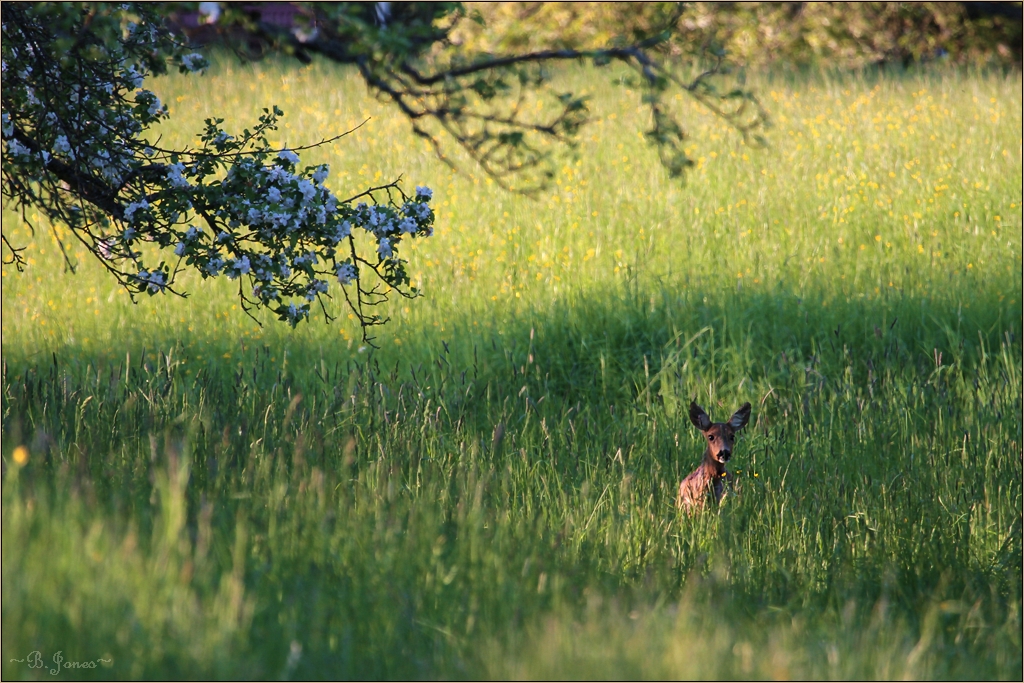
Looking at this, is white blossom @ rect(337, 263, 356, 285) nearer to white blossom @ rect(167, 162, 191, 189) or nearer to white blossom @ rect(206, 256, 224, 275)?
white blossom @ rect(206, 256, 224, 275)

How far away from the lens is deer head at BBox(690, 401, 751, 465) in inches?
212

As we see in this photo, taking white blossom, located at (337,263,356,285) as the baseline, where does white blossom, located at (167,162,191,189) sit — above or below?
above

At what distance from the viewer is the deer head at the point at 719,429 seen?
538 cm

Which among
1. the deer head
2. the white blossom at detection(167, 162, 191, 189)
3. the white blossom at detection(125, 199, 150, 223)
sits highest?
the white blossom at detection(167, 162, 191, 189)

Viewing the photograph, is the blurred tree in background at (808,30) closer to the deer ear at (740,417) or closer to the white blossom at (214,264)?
the deer ear at (740,417)

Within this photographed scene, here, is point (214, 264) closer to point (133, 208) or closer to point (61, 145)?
point (133, 208)

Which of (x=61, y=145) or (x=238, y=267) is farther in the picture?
(x=61, y=145)

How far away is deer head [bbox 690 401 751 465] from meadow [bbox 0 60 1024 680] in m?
0.26

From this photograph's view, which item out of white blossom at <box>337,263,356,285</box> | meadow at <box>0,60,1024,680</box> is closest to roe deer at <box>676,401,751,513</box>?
meadow at <box>0,60,1024,680</box>

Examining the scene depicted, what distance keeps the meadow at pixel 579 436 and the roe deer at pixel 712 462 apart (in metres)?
0.14

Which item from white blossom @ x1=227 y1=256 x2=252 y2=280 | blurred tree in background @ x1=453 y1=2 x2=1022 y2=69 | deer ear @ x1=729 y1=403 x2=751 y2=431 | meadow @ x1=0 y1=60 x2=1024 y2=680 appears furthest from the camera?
blurred tree in background @ x1=453 y1=2 x2=1022 y2=69

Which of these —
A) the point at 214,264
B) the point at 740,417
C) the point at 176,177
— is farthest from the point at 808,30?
the point at 214,264

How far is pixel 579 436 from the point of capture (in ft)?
21.9

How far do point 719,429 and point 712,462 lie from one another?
7.4 inches
